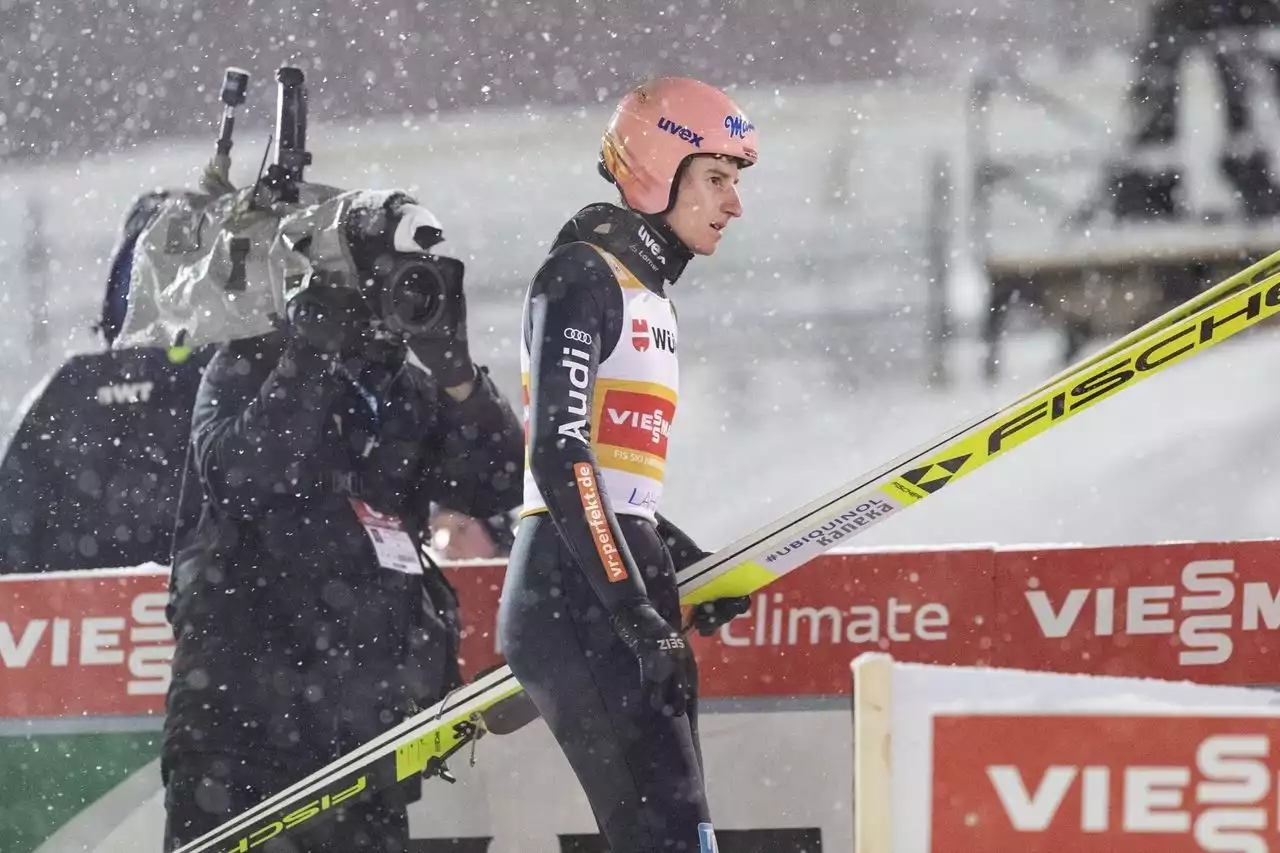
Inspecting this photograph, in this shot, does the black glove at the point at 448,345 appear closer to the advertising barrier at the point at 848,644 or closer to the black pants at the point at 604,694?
the advertising barrier at the point at 848,644

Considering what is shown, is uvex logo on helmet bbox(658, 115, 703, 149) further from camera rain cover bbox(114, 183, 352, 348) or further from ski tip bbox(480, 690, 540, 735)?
ski tip bbox(480, 690, 540, 735)

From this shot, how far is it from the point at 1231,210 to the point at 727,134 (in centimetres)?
267

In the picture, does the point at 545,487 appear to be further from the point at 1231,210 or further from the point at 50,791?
the point at 1231,210

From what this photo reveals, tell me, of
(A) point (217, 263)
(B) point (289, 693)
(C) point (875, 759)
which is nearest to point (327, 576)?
(B) point (289, 693)

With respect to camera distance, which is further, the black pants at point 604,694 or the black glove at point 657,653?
the black pants at point 604,694

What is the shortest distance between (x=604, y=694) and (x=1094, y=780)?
0.87 meters

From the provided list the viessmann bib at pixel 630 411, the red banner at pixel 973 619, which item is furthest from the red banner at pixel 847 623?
the viessmann bib at pixel 630 411

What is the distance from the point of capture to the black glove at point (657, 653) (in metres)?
2.56

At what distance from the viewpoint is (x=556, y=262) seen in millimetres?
2934

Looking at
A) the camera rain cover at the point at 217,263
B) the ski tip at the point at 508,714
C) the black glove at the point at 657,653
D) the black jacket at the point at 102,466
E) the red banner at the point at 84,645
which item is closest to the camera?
the black glove at the point at 657,653

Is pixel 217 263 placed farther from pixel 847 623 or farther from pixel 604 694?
pixel 604 694

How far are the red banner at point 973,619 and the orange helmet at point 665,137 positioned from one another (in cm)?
101

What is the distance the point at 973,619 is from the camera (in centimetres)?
361

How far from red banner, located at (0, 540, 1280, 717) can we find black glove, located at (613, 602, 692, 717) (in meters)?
1.10
